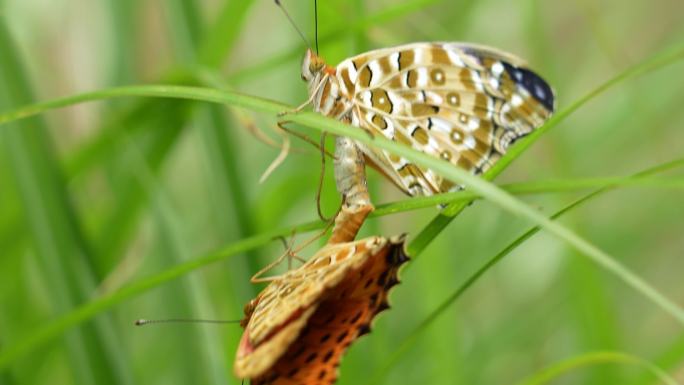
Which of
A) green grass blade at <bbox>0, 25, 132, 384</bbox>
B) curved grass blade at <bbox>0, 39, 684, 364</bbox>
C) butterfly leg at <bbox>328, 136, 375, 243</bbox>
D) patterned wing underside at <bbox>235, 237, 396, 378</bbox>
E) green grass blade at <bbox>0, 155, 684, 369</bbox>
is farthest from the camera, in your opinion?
green grass blade at <bbox>0, 25, 132, 384</bbox>

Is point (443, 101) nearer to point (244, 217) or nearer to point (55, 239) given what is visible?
point (244, 217)

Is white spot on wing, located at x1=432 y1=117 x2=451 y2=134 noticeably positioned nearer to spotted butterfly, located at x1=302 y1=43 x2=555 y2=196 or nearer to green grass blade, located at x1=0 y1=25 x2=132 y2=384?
spotted butterfly, located at x1=302 y1=43 x2=555 y2=196

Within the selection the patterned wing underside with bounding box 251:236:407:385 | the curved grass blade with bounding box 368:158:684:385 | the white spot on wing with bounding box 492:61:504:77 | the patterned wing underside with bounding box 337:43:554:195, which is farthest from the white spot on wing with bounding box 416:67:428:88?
the patterned wing underside with bounding box 251:236:407:385

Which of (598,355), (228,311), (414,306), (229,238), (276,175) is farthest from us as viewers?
(414,306)

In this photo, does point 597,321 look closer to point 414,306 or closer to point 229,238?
point 229,238

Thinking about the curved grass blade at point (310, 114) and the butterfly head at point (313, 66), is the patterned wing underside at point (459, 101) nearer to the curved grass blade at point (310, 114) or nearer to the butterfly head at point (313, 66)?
the butterfly head at point (313, 66)

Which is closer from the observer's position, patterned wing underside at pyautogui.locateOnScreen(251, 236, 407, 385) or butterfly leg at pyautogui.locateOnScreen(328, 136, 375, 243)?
patterned wing underside at pyautogui.locateOnScreen(251, 236, 407, 385)

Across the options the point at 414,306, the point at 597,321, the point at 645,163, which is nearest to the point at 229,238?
the point at 597,321
